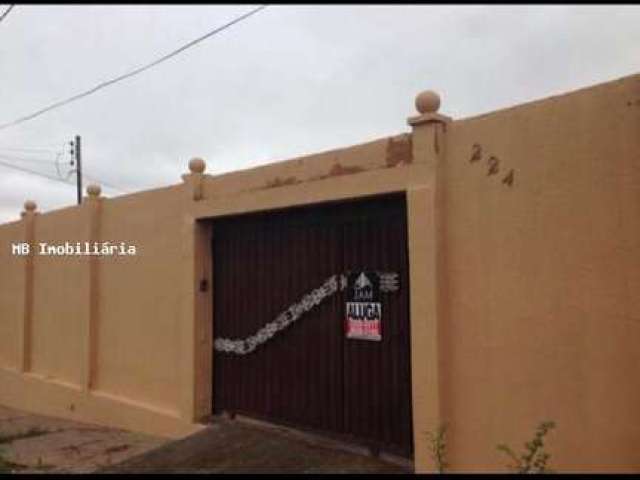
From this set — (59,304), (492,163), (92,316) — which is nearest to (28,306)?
(59,304)

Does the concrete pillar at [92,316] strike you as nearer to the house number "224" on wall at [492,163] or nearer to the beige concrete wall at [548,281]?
the beige concrete wall at [548,281]

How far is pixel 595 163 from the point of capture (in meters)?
4.45

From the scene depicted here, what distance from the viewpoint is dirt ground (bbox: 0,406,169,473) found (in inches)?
292

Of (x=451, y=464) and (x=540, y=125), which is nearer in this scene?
(x=540, y=125)

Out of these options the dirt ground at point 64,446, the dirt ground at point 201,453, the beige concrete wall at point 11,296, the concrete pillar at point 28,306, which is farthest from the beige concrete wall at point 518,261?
the beige concrete wall at point 11,296

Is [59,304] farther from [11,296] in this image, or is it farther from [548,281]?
[548,281]

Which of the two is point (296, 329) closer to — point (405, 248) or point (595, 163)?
point (405, 248)

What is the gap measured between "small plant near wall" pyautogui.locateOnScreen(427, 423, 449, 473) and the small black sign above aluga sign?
107cm

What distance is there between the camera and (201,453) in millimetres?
6387

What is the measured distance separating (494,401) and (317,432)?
2127 mm

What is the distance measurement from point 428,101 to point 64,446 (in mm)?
6208

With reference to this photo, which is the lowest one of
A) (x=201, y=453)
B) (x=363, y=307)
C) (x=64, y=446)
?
(x=64, y=446)

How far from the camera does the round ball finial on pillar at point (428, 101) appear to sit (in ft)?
17.6

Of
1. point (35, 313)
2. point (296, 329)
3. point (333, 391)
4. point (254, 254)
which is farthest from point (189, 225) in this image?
point (35, 313)
